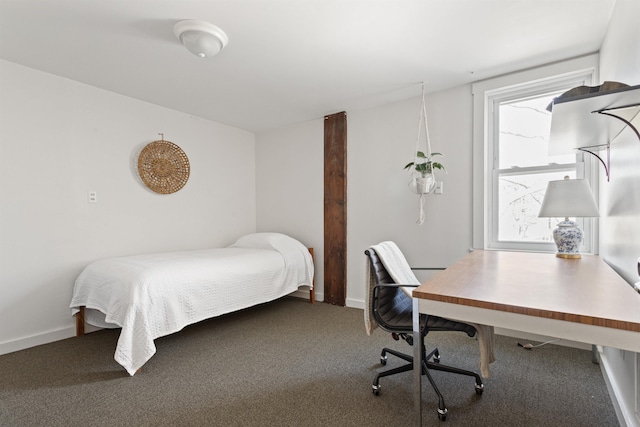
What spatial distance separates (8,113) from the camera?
8.02 feet

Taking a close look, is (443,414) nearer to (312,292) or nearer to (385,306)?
(385,306)

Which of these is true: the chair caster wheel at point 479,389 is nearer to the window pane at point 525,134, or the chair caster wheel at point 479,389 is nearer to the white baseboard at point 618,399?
the white baseboard at point 618,399

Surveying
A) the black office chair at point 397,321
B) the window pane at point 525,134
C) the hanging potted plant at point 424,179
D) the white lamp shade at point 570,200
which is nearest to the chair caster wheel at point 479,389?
the black office chair at point 397,321

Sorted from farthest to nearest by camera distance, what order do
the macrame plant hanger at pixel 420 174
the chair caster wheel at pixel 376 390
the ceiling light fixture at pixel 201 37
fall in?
the macrame plant hanger at pixel 420 174
the ceiling light fixture at pixel 201 37
the chair caster wheel at pixel 376 390

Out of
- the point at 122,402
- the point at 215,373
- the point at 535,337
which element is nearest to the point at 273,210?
the point at 215,373

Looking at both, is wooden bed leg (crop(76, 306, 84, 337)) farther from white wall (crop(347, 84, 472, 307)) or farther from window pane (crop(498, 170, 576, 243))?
window pane (crop(498, 170, 576, 243))

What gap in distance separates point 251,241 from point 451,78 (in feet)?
9.03

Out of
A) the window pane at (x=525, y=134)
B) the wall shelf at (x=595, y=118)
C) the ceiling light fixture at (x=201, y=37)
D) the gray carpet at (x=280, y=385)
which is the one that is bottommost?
the gray carpet at (x=280, y=385)

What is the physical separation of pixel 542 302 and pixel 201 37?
2.32 m

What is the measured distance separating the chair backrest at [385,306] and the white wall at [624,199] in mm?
989

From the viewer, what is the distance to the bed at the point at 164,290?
209cm

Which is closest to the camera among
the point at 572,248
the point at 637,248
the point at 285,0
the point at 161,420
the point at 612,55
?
the point at 637,248

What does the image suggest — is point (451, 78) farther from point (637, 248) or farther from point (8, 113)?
point (8, 113)

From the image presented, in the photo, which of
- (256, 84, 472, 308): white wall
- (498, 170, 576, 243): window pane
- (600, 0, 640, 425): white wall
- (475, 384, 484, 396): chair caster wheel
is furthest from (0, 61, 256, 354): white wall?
(600, 0, 640, 425): white wall
